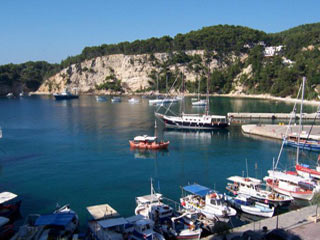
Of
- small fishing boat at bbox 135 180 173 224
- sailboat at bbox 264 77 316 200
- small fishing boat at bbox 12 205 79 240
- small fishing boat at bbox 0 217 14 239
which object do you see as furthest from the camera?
sailboat at bbox 264 77 316 200

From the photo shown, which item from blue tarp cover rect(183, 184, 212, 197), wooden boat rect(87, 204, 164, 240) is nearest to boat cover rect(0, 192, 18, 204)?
wooden boat rect(87, 204, 164, 240)

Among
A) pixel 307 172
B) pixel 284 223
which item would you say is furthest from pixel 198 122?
pixel 284 223

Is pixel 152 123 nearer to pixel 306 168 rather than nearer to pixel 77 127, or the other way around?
pixel 77 127

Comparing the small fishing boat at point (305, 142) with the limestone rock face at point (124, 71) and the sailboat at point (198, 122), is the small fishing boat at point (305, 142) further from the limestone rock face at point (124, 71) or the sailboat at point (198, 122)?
the limestone rock face at point (124, 71)

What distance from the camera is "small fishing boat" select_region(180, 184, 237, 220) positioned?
79.0 ft

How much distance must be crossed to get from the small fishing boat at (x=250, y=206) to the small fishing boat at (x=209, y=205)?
7.05ft

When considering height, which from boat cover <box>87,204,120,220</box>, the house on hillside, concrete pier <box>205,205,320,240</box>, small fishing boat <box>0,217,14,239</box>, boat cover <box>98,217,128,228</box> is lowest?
small fishing boat <box>0,217,14,239</box>

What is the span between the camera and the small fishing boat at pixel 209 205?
79.0 feet

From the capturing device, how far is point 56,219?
22609 millimetres

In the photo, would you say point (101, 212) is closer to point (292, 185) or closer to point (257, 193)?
point (257, 193)

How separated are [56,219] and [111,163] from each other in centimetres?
2001

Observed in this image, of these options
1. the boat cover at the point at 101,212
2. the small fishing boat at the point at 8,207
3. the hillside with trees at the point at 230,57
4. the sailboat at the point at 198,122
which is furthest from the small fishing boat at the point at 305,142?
the hillside with trees at the point at 230,57

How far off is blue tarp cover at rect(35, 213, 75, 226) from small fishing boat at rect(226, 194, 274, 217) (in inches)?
522

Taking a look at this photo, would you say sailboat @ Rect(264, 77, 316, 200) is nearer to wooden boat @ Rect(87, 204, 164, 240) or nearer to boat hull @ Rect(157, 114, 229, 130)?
wooden boat @ Rect(87, 204, 164, 240)
